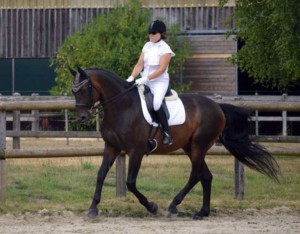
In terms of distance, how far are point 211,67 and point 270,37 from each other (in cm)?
1260

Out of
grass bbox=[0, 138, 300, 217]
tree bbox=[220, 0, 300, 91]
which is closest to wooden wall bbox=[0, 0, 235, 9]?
tree bbox=[220, 0, 300, 91]

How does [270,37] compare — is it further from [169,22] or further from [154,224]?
[169,22]

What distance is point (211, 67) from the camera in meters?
34.8

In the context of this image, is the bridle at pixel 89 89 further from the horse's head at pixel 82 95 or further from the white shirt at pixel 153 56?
the white shirt at pixel 153 56

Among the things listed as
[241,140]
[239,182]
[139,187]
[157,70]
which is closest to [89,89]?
[157,70]

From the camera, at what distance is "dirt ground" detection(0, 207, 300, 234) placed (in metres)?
12.4

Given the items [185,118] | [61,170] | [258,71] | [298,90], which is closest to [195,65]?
[298,90]

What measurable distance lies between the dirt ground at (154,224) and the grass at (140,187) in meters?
0.36

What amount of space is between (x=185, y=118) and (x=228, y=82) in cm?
2081

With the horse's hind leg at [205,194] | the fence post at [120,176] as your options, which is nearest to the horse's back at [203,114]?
the horse's hind leg at [205,194]

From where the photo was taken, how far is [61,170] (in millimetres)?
19484

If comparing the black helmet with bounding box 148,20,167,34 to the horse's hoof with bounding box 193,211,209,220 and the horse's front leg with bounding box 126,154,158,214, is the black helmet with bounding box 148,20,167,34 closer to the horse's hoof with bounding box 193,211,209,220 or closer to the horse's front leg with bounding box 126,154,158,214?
the horse's front leg with bounding box 126,154,158,214

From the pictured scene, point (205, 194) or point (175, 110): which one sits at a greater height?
point (175, 110)

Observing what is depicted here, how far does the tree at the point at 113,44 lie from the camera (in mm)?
30531
